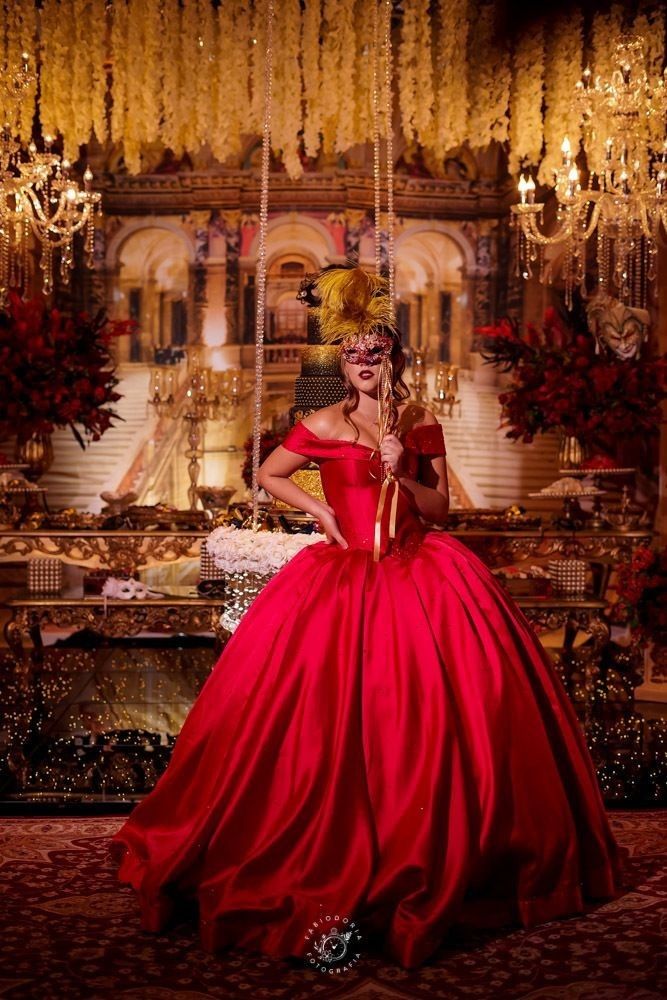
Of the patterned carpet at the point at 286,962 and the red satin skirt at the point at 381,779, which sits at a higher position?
the red satin skirt at the point at 381,779

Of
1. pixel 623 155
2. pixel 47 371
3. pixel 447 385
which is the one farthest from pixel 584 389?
pixel 47 371

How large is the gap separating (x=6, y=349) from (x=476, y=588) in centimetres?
360

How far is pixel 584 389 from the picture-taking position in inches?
237

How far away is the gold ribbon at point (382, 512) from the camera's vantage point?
120 inches

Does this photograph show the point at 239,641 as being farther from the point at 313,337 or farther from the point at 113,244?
the point at 113,244

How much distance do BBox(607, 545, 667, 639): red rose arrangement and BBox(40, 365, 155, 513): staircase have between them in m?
3.58

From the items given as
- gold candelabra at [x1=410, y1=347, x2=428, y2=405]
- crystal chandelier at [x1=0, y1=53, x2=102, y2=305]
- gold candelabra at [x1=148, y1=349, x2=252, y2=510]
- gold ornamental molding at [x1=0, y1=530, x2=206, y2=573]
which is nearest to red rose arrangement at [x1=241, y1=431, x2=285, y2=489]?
gold candelabra at [x1=148, y1=349, x2=252, y2=510]

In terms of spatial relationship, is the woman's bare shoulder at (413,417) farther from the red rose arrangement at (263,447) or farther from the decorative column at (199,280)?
the decorative column at (199,280)

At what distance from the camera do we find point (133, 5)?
7.01 meters

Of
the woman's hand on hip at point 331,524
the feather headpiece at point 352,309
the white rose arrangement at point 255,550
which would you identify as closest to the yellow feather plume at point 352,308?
the feather headpiece at point 352,309

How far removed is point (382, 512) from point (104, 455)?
5.01 meters

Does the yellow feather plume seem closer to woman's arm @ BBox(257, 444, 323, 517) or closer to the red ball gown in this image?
woman's arm @ BBox(257, 444, 323, 517)

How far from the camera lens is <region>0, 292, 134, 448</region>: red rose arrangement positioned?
19.4 ft

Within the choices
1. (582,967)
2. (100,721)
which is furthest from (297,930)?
(100,721)
